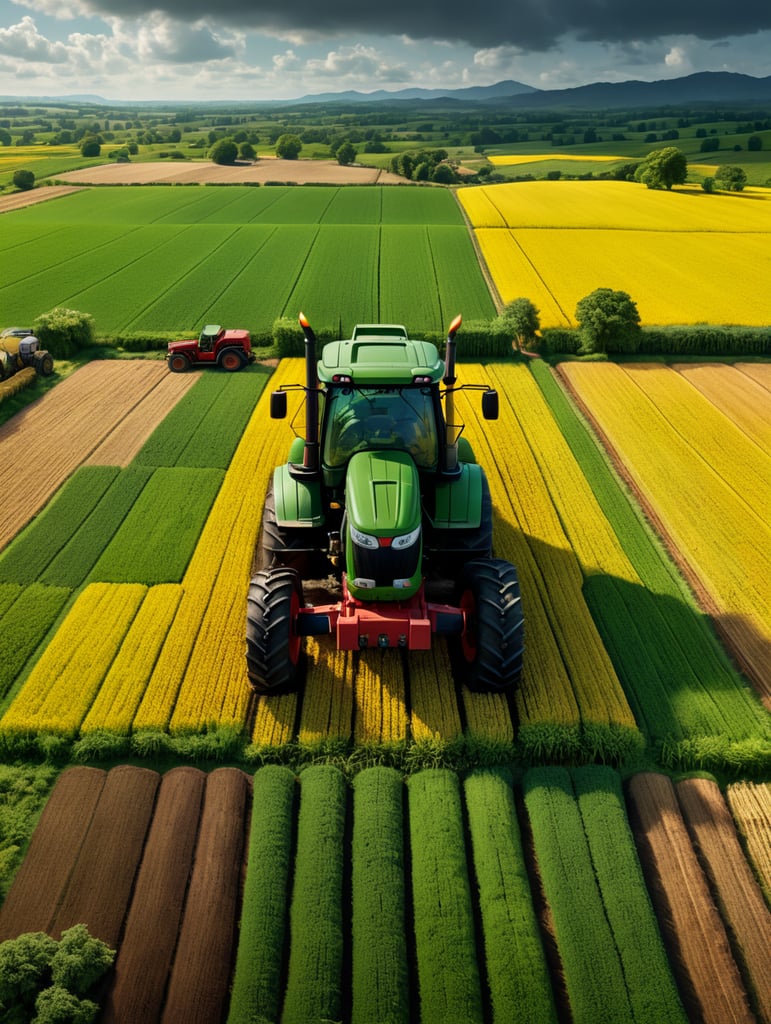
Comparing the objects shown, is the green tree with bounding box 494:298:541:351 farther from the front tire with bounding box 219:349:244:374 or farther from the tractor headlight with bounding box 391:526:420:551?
the tractor headlight with bounding box 391:526:420:551

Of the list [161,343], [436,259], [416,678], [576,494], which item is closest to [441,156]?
[436,259]

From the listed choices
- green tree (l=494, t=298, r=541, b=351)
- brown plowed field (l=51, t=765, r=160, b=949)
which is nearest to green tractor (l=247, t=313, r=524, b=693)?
brown plowed field (l=51, t=765, r=160, b=949)

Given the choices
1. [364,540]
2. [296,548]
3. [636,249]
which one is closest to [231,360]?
[296,548]

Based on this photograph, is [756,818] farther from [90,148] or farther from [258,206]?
[90,148]

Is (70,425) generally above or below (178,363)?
below

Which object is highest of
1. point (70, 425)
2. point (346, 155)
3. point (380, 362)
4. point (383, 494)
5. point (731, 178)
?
point (346, 155)

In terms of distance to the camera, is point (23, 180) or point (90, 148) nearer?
point (23, 180)

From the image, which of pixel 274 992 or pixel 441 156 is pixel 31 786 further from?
pixel 441 156
